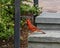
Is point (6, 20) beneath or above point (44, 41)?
above

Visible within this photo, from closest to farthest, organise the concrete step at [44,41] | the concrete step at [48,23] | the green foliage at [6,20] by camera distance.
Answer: the concrete step at [44,41]
the green foliage at [6,20]
the concrete step at [48,23]

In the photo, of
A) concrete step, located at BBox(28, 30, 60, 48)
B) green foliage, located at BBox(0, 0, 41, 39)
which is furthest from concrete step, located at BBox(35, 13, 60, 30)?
concrete step, located at BBox(28, 30, 60, 48)

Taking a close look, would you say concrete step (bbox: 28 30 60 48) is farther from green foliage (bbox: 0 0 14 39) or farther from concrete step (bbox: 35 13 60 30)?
concrete step (bbox: 35 13 60 30)

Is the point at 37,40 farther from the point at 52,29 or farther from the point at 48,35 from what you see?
the point at 52,29

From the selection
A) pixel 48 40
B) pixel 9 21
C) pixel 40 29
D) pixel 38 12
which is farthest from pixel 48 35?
pixel 38 12

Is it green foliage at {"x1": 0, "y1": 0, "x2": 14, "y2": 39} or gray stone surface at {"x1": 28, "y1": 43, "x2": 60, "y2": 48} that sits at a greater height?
green foliage at {"x1": 0, "y1": 0, "x2": 14, "y2": 39}

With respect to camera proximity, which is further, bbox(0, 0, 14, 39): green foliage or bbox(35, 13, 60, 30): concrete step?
bbox(35, 13, 60, 30): concrete step

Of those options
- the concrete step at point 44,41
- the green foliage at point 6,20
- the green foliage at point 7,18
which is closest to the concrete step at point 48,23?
the green foliage at point 7,18

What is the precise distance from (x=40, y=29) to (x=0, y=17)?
2.20 ft

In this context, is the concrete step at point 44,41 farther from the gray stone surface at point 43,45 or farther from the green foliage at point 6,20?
the green foliage at point 6,20

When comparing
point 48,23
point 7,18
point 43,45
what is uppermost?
point 7,18

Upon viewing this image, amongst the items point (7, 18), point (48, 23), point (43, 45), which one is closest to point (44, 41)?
point (43, 45)

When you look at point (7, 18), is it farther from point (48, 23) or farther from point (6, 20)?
point (48, 23)

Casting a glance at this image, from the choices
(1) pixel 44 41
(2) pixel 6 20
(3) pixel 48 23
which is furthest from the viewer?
(3) pixel 48 23
